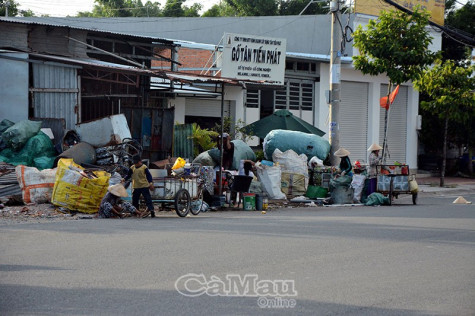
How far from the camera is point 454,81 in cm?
2881

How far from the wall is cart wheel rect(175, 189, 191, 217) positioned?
6981 mm

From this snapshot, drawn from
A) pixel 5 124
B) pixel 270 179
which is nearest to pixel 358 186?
pixel 270 179

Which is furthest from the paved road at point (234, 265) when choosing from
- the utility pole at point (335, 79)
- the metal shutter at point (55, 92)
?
the utility pole at point (335, 79)

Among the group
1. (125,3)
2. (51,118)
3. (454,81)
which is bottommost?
(51,118)

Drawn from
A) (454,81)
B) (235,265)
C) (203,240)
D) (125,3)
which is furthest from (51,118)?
(125,3)

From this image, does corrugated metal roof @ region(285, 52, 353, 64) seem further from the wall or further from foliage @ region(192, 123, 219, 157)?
the wall

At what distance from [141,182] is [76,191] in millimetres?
1745

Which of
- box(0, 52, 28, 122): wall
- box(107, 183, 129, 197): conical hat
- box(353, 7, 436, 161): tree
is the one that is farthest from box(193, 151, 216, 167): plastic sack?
box(353, 7, 436, 161): tree

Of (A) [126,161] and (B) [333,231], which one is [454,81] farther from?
(B) [333,231]

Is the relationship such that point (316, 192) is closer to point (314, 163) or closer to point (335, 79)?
point (314, 163)

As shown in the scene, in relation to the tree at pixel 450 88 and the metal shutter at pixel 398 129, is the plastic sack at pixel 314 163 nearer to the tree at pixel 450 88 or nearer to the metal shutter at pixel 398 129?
the tree at pixel 450 88

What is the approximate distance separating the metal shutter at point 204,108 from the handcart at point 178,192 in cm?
1256

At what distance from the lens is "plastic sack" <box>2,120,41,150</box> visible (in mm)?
18672

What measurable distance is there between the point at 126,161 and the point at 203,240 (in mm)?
8776
